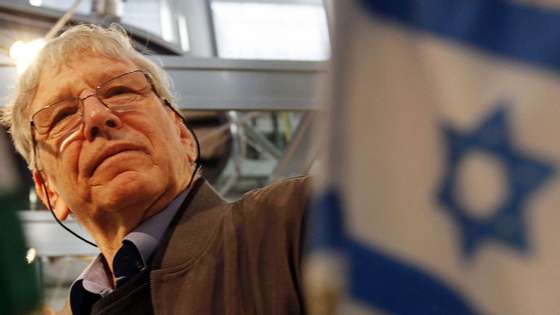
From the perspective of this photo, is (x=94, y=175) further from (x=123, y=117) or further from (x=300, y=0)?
(x=300, y=0)

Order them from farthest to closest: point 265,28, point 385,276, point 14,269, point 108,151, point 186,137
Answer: point 265,28, point 186,137, point 108,151, point 14,269, point 385,276

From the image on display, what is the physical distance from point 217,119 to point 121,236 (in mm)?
3226

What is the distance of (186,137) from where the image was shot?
2305 millimetres

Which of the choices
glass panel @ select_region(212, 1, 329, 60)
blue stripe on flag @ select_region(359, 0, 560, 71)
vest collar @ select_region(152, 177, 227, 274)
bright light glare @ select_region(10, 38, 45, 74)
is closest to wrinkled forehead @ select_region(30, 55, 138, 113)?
vest collar @ select_region(152, 177, 227, 274)

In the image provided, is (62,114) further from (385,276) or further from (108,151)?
(385,276)

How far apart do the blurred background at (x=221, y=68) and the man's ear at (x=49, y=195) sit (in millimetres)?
1262

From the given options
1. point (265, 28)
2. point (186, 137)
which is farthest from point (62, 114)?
point (265, 28)

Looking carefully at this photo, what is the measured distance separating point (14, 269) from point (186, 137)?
1.37 metres

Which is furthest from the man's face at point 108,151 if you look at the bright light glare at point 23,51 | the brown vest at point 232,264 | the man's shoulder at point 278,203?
the bright light glare at point 23,51

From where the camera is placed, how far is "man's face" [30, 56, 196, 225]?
6.52 feet

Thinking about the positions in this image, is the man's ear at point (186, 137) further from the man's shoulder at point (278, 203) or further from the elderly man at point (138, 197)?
the man's shoulder at point (278, 203)

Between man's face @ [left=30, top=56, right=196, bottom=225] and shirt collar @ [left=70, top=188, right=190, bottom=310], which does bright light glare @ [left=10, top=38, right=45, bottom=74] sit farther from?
shirt collar @ [left=70, top=188, right=190, bottom=310]

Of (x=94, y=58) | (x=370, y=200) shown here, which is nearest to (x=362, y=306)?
(x=370, y=200)

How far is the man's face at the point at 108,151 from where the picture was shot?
1.99 meters
